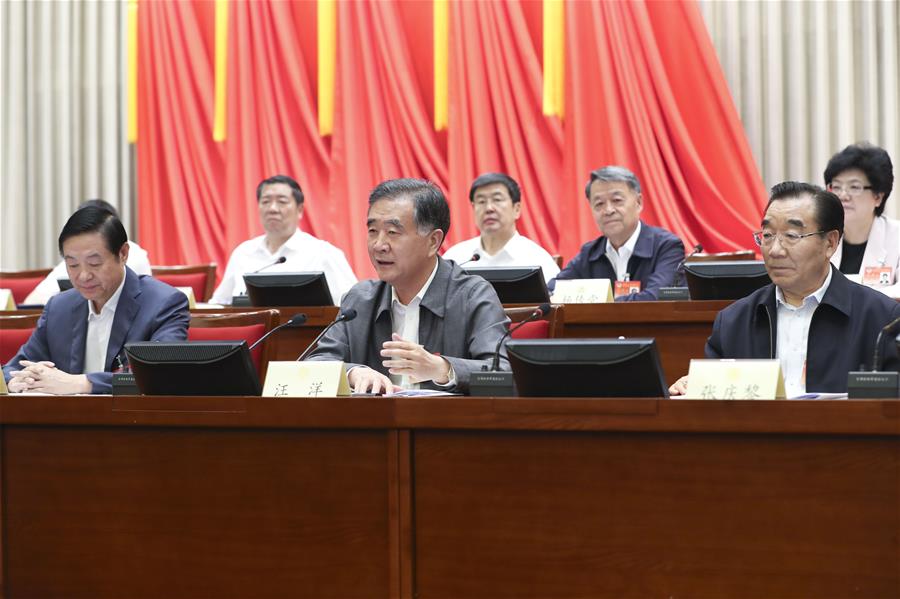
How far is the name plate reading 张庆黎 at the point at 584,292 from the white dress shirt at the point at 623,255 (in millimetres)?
795

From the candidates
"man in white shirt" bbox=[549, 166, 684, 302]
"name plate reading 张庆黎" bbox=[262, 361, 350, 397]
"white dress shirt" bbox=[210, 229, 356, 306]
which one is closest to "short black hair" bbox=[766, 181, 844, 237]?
"name plate reading 张庆黎" bbox=[262, 361, 350, 397]

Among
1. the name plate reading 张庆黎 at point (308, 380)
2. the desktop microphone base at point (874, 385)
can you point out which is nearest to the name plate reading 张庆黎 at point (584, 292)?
the name plate reading 张庆黎 at point (308, 380)

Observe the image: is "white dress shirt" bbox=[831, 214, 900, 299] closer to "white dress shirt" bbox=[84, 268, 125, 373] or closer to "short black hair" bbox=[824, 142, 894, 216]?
"short black hair" bbox=[824, 142, 894, 216]

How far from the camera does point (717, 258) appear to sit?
14.1ft

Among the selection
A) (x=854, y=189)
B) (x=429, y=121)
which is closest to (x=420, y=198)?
(x=854, y=189)

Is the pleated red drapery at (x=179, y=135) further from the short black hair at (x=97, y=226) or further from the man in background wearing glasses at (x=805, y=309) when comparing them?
the man in background wearing glasses at (x=805, y=309)

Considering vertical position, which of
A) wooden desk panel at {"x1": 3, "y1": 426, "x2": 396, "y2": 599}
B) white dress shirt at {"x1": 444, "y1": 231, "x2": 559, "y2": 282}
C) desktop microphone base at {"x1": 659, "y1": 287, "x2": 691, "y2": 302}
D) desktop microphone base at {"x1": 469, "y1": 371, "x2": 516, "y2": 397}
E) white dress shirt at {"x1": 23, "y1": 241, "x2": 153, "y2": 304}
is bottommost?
wooden desk panel at {"x1": 3, "y1": 426, "x2": 396, "y2": 599}

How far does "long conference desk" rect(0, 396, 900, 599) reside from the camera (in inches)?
61.4

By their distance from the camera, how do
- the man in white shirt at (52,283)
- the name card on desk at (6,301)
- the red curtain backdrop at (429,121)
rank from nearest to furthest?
1. the name card on desk at (6,301)
2. the man in white shirt at (52,283)
3. the red curtain backdrop at (429,121)

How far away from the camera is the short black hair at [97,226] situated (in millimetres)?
2785

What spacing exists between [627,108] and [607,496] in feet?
13.2

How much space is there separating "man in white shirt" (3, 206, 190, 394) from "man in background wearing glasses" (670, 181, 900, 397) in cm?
142

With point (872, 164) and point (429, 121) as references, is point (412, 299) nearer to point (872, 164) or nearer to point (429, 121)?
point (872, 164)

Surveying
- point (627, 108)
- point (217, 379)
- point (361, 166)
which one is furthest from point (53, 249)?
point (217, 379)
